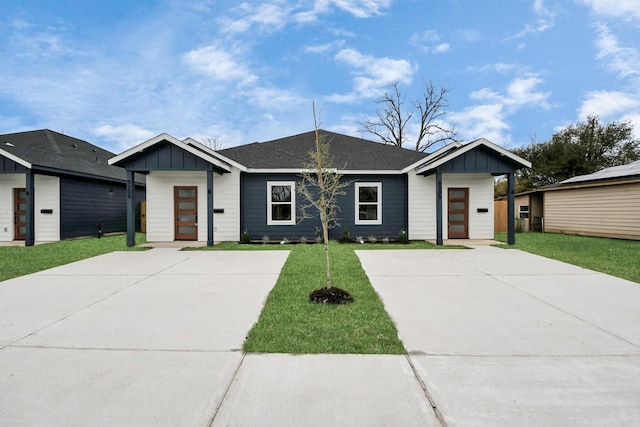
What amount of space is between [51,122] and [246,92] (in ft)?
50.8

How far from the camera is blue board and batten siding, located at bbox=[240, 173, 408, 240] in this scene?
11.8 meters

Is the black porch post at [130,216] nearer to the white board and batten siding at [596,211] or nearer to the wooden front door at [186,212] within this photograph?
the wooden front door at [186,212]

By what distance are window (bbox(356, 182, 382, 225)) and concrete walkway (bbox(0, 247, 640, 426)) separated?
6889 millimetres

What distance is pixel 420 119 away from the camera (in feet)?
91.5

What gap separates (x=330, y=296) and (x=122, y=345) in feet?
7.91

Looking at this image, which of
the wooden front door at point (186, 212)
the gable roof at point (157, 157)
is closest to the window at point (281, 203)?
the gable roof at point (157, 157)

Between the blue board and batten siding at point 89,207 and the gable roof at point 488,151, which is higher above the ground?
the gable roof at point 488,151

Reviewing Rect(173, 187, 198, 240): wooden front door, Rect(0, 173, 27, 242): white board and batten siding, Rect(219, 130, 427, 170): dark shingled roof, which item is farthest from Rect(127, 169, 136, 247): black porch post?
Rect(0, 173, 27, 242): white board and batten siding

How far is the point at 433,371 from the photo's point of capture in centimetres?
252

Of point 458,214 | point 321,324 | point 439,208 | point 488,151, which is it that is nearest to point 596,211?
point 458,214

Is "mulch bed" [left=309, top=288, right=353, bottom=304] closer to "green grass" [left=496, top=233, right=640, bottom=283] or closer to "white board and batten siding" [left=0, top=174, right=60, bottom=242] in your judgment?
"green grass" [left=496, top=233, right=640, bottom=283]

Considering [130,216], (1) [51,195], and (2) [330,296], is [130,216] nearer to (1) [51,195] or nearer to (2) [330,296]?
(1) [51,195]

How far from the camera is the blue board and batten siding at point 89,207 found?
12380 mm

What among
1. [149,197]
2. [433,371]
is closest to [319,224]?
[149,197]
